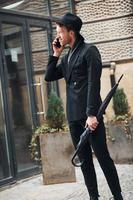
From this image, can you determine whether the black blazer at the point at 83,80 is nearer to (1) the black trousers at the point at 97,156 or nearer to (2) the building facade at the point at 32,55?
(1) the black trousers at the point at 97,156

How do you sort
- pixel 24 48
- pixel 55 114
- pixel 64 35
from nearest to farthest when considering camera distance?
pixel 64 35 < pixel 55 114 < pixel 24 48

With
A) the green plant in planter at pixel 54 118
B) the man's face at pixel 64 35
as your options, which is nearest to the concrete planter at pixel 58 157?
the green plant in planter at pixel 54 118

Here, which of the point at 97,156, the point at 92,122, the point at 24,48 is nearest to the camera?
the point at 92,122

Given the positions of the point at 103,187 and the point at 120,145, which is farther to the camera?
the point at 120,145

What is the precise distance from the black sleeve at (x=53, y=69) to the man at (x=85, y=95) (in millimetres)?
48

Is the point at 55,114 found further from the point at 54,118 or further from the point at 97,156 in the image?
the point at 97,156

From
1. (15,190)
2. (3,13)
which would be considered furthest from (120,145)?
(3,13)

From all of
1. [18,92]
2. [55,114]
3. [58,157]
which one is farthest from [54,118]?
[18,92]

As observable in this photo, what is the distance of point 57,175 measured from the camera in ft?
19.9

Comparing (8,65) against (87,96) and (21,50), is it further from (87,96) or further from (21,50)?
(87,96)

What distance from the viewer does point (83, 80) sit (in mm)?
4113

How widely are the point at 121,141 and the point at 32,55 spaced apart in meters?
1.83

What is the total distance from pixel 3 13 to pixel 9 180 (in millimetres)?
2217

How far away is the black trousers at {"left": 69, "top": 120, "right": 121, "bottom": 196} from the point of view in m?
4.06
